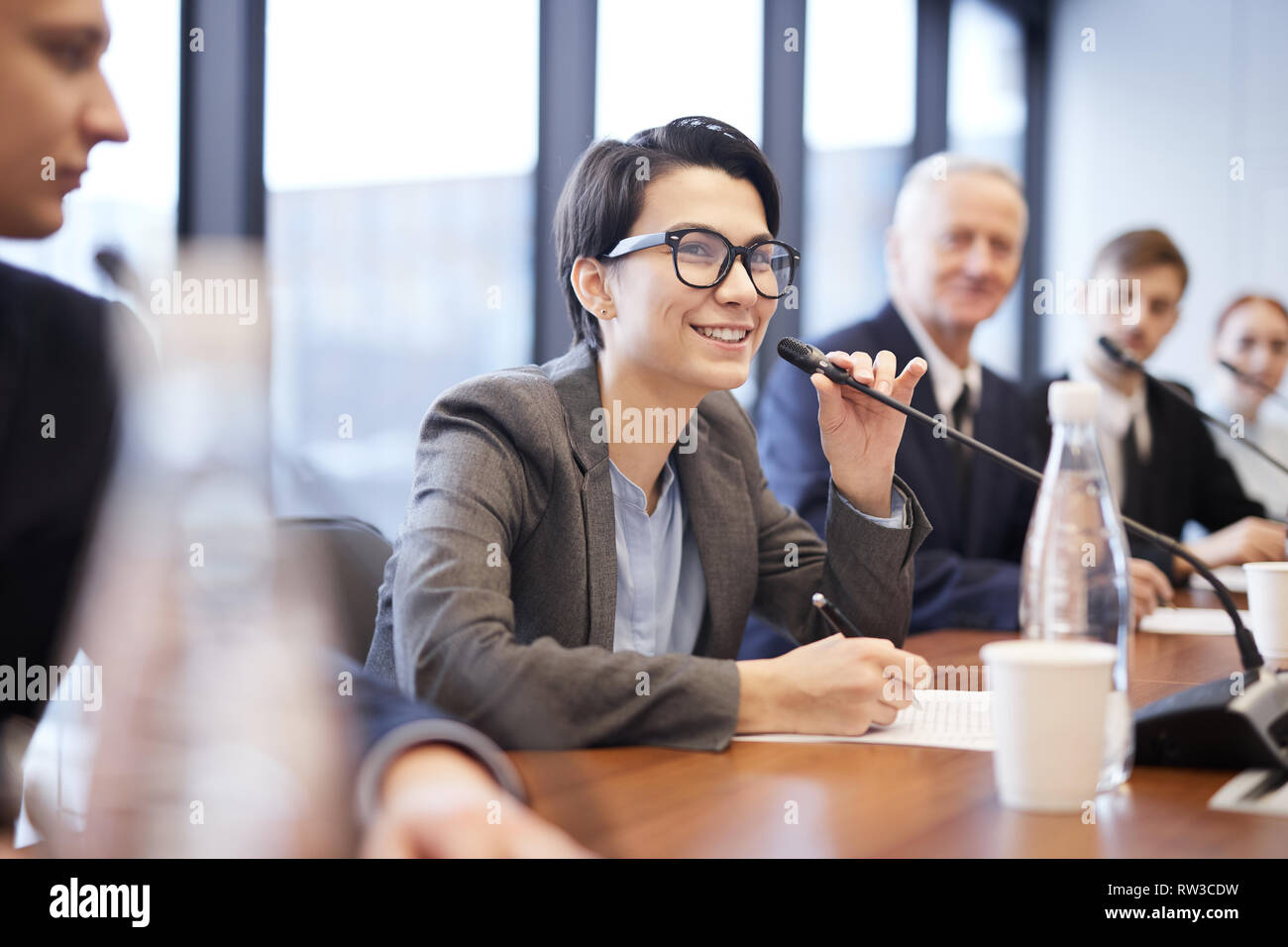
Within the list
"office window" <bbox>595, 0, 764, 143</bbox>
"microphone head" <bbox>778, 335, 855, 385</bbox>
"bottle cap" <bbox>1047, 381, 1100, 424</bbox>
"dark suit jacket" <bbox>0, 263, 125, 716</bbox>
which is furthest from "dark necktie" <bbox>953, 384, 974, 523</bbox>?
"dark suit jacket" <bbox>0, 263, 125, 716</bbox>

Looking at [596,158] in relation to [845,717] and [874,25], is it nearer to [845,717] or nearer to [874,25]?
[845,717]

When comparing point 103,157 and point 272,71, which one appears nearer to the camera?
point 103,157

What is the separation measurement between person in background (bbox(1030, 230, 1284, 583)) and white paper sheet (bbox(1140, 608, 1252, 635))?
838mm

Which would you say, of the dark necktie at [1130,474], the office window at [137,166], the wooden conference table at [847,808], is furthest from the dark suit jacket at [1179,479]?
the wooden conference table at [847,808]

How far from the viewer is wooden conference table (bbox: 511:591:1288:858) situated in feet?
2.71

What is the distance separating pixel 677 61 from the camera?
3.90 meters

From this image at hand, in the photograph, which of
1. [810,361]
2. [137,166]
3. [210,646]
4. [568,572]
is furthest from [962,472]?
[210,646]

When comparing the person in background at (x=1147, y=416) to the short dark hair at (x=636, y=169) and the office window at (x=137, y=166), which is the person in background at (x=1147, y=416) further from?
the office window at (x=137, y=166)

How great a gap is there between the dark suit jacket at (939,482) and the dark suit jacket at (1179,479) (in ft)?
1.65

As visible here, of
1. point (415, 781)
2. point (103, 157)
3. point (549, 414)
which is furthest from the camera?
point (103, 157)

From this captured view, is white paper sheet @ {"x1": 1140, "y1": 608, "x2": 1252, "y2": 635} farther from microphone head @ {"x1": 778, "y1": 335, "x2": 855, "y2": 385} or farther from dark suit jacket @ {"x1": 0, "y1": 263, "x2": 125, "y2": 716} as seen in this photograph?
dark suit jacket @ {"x1": 0, "y1": 263, "x2": 125, "y2": 716}
